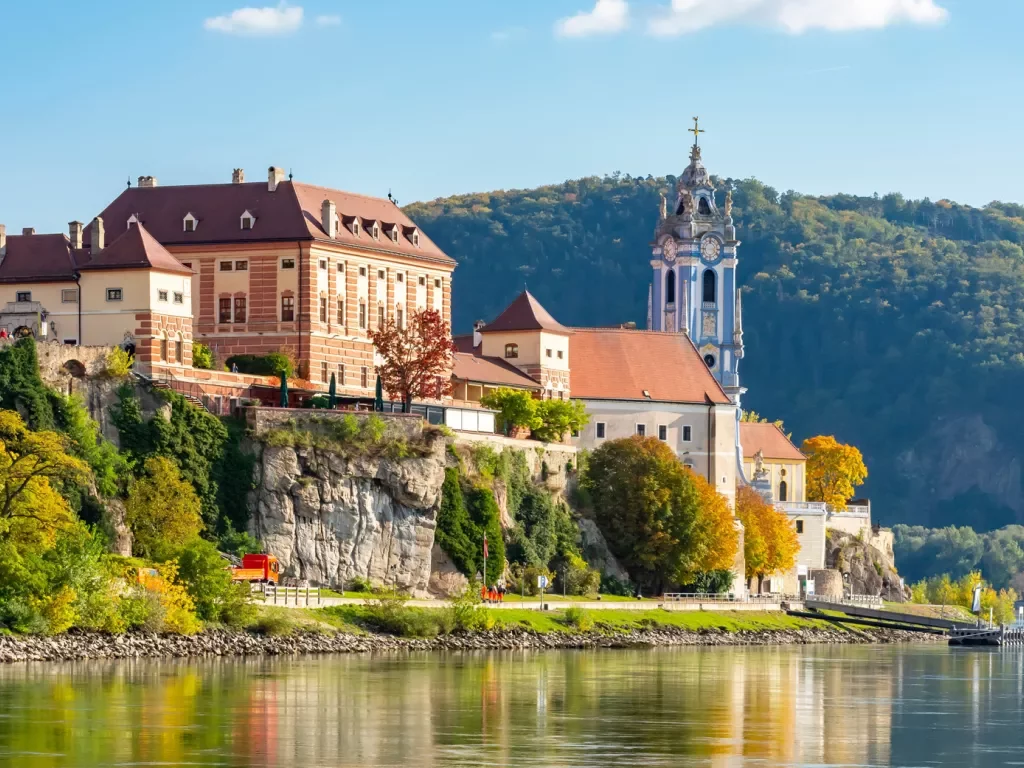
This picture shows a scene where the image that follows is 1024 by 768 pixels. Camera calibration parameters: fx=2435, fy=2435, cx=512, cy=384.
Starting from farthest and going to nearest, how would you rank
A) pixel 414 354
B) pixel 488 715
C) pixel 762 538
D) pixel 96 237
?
pixel 762 538
pixel 414 354
pixel 96 237
pixel 488 715

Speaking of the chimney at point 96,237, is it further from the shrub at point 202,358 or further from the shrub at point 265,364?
the shrub at point 265,364

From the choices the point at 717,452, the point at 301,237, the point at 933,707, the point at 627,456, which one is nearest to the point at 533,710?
the point at 933,707

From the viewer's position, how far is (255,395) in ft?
364

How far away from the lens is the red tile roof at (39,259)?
10788cm

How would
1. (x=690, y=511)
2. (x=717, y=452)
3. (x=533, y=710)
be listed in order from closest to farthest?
(x=533, y=710) → (x=690, y=511) → (x=717, y=452)

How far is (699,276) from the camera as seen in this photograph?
177 meters

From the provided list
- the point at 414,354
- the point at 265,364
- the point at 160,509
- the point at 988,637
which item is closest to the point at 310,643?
the point at 160,509

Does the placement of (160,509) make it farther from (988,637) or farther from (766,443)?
(766,443)

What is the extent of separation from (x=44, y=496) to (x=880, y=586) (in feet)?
290

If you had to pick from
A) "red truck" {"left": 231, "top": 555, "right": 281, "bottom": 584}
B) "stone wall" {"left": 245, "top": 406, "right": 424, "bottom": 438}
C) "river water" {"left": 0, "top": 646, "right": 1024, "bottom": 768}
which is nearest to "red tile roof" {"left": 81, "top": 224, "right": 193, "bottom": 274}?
"stone wall" {"left": 245, "top": 406, "right": 424, "bottom": 438}

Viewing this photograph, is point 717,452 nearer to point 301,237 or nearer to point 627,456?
point 627,456

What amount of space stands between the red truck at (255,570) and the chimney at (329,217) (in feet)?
80.8

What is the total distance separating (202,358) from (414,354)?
12.7m

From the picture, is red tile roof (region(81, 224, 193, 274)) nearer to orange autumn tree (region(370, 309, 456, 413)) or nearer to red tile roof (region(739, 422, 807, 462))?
orange autumn tree (region(370, 309, 456, 413))
